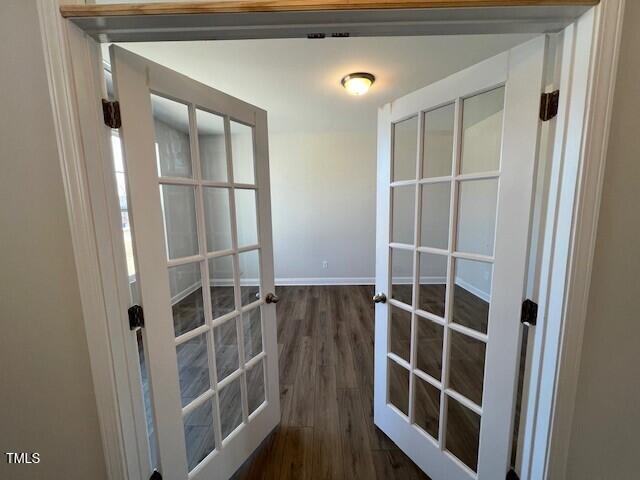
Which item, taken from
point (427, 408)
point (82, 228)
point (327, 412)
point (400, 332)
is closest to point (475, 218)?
point (400, 332)

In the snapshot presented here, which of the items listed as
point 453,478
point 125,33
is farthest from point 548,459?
point 125,33

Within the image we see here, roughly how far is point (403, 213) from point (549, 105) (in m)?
0.68

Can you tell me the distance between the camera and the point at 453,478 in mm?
1167

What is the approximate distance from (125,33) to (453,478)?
2197 mm

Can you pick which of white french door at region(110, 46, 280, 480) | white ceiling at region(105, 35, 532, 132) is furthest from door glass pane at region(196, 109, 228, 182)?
white ceiling at region(105, 35, 532, 132)

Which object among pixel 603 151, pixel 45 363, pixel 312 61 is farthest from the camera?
pixel 312 61

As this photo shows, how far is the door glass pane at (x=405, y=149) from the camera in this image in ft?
4.00

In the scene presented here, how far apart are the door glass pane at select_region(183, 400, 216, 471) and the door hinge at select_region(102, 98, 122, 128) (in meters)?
1.21

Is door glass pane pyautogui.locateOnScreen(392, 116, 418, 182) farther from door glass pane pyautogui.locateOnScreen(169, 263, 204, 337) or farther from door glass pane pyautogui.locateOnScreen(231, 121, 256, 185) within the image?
door glass pane pyautogui.locateOnScreen(169, 263, 204, 337)

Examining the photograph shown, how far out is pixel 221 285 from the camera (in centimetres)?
123

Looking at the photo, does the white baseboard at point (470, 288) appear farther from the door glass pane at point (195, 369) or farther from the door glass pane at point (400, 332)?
the door glass pane at point (195, 369)

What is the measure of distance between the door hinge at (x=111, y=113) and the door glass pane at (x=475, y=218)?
4.32 feet

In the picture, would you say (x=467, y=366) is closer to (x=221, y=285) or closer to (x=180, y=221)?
(x=221, y=285)

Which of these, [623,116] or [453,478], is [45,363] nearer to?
[453,478]
